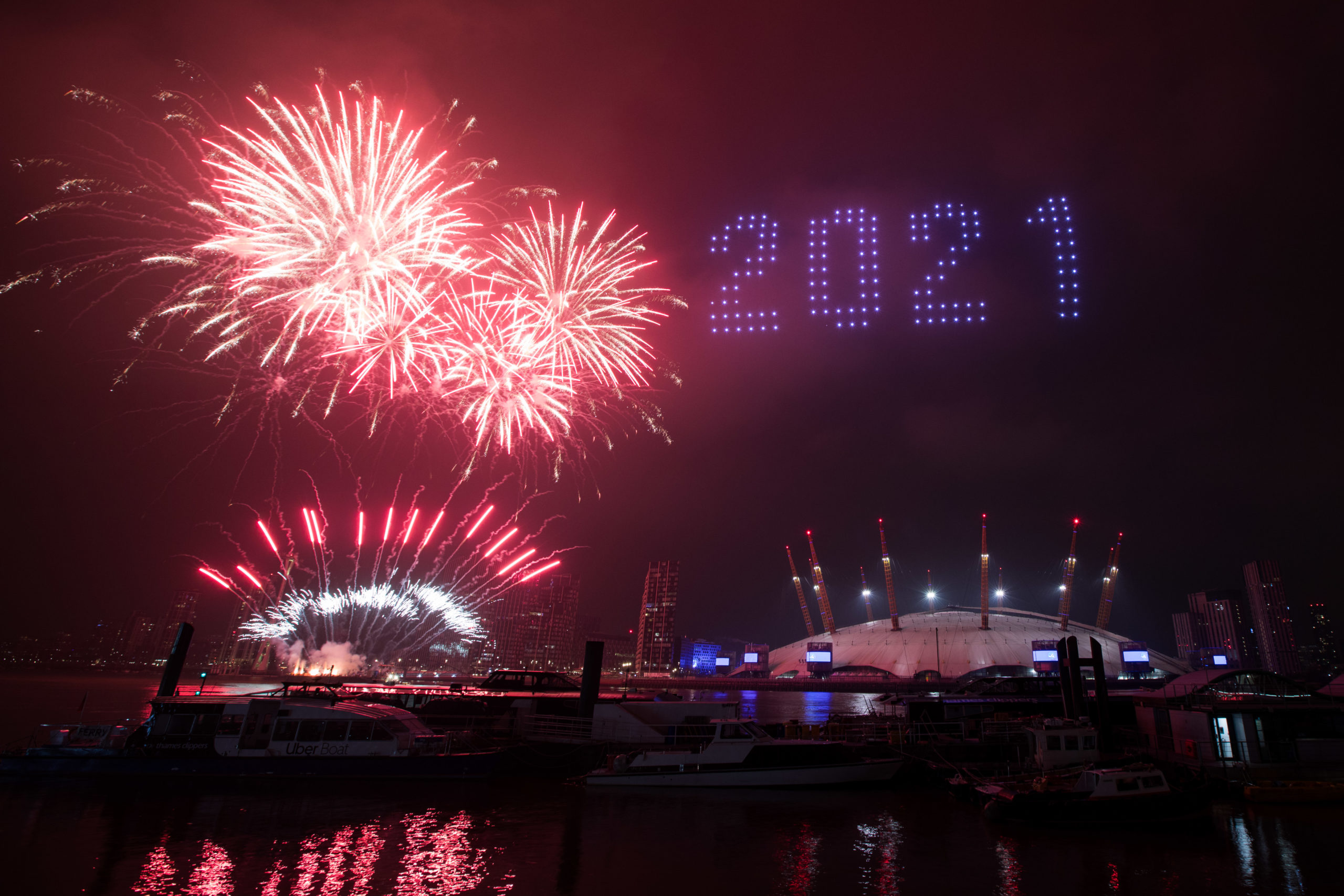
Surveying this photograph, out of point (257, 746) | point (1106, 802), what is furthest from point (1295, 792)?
point (257, 746)

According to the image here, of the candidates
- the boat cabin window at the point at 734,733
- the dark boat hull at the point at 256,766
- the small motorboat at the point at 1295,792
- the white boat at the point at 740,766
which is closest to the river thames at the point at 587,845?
the dark boat hull at the point at 256,766

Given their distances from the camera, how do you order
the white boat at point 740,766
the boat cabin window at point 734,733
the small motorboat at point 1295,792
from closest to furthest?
the small motorboat at point 1295,792, the white boat at point 740,766, the boat cabin window at point 734,733

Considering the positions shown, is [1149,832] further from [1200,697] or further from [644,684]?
[644,684]

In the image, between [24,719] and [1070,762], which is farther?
[24,719]

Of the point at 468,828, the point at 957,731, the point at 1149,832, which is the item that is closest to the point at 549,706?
the point at 468,828

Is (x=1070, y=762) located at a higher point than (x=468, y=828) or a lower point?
higher

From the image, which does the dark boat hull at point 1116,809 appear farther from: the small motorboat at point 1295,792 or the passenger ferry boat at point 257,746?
the passenger ferry boat at point 257,746

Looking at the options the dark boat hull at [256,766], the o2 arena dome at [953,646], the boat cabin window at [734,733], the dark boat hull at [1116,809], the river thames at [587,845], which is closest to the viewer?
the river thames at [587,845]
